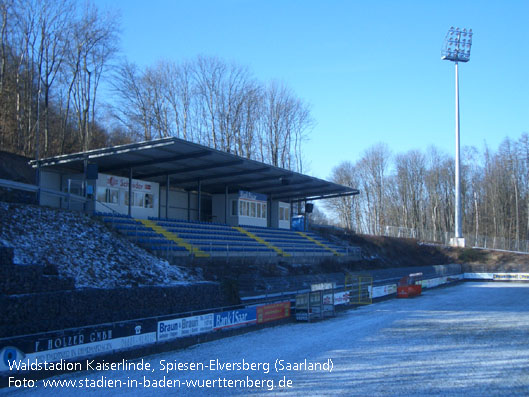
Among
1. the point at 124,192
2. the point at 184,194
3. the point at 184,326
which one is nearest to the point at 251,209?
the point at 184,194

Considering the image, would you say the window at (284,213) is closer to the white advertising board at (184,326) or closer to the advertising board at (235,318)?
the advertising board at (235,318)

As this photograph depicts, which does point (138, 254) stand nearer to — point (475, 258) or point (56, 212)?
point (56, 212)

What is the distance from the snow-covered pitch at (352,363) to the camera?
9.80m

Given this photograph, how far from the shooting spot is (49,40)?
33594 mm

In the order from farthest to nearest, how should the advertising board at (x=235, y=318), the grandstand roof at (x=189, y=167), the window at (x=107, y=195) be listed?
the window at (x=107, y=195)
the grandstand roof at (x=189, y=167)
the advertising board at (x=235, y=318)

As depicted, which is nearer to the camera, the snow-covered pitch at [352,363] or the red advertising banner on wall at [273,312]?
the snow-covered pitch at [352,363]

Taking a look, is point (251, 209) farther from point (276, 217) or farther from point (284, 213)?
Answer: point (284, 213)

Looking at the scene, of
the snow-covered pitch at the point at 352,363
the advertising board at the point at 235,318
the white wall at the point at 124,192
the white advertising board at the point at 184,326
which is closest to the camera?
the snow-covered pitch at the point at 352,363

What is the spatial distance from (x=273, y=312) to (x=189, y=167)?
12.9m

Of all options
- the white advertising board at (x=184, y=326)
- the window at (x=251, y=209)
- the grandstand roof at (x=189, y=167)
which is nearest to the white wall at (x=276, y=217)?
the grandstand roof at (x=189, y=167)

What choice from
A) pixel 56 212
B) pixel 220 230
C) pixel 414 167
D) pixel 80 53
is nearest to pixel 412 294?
pixel 220 230

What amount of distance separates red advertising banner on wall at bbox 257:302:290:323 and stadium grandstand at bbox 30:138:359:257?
17.9 feet

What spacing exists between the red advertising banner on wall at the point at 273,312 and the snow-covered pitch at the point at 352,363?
22.3 inches

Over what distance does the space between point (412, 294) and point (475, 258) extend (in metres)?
25.2
